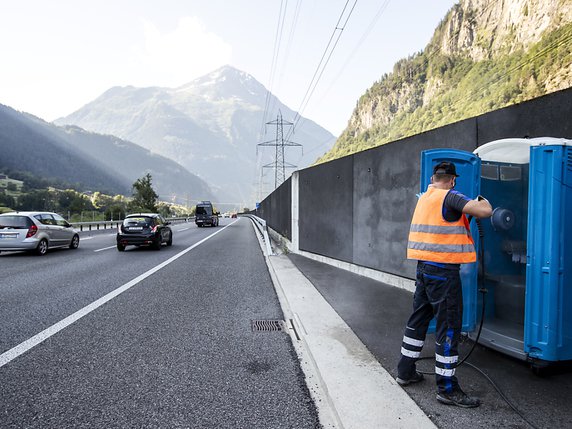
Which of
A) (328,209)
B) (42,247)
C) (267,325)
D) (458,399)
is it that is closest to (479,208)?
(458,399)

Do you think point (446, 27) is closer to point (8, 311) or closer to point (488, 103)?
point (488, 103)

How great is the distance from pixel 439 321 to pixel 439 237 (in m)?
0.70

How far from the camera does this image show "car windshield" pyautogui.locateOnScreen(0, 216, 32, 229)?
43.5ft

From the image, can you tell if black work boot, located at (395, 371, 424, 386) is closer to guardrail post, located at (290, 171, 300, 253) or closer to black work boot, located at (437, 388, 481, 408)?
black work boot, located at (437, 388, 481, 408)

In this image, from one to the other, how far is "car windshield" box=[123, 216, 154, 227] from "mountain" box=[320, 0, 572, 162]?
1925cm

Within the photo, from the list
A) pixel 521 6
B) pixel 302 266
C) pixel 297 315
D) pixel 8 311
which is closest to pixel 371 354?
pixel 297 315

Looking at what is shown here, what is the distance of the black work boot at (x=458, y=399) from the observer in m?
3.03

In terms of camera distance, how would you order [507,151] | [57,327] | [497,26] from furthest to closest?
[497,26], [57,327], [507,151]

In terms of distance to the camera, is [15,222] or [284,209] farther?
[284,209]

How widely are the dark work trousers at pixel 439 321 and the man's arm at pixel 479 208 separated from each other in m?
0.52

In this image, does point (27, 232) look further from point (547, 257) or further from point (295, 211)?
point (547, 257)

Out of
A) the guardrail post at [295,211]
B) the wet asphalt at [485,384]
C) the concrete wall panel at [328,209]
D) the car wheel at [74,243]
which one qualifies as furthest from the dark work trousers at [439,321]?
the car wheel at [74,243]

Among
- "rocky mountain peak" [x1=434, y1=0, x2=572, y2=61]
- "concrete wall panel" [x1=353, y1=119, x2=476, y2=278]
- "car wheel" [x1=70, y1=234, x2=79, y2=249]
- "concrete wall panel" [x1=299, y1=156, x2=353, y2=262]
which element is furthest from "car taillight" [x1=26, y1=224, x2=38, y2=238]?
"rocky mountain peak" [x1=434, y1=0, x2=572, y2=61]

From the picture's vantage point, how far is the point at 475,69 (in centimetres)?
7806
